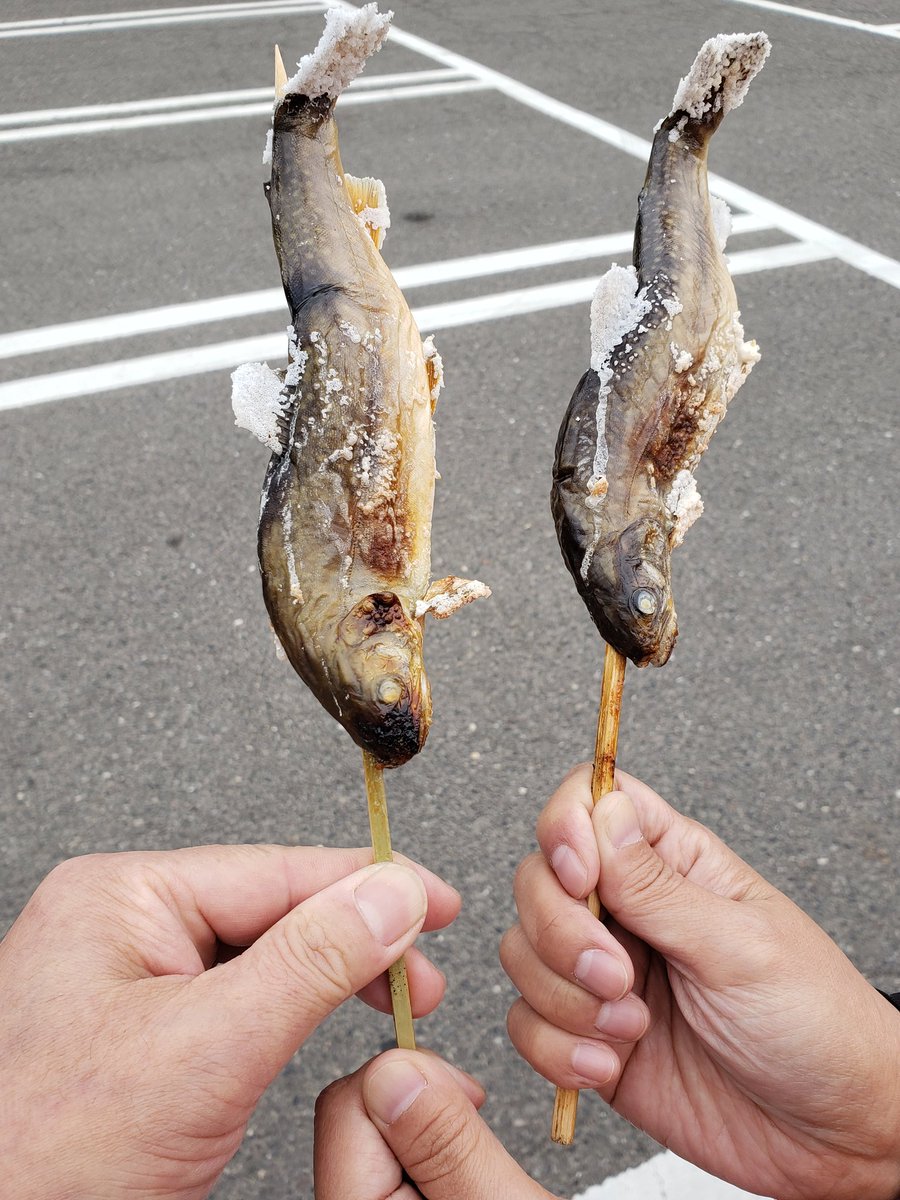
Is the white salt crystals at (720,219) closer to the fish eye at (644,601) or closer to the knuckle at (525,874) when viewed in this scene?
the fish eye at (644,601)

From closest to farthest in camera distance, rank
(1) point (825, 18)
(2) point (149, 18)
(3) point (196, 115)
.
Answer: (3) point (196, 115)
(1) point (825, 18)
(2) point (149, 18)

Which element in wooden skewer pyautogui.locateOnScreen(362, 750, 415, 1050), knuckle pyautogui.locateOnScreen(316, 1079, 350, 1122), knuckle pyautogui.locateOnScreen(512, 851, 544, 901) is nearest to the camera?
wooden skewer pyautogui.locateOnScreen(362, 750, 415, 1050)

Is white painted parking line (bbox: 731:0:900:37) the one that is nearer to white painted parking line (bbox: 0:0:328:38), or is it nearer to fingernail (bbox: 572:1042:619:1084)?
white painted parking line (bbox: 0:0:328:38)

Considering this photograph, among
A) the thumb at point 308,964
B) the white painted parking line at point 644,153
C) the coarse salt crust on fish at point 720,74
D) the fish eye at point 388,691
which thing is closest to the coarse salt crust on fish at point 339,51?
the coarse salt crust on fish at point 720,74

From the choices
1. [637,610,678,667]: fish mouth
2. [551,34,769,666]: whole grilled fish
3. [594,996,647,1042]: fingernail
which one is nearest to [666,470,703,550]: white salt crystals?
[551,34,769,666]: whole grilled fish

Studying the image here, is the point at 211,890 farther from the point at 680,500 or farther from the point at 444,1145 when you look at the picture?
the point at 680,500

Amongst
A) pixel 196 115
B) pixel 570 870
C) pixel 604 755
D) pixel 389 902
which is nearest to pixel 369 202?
pixel 604 755
